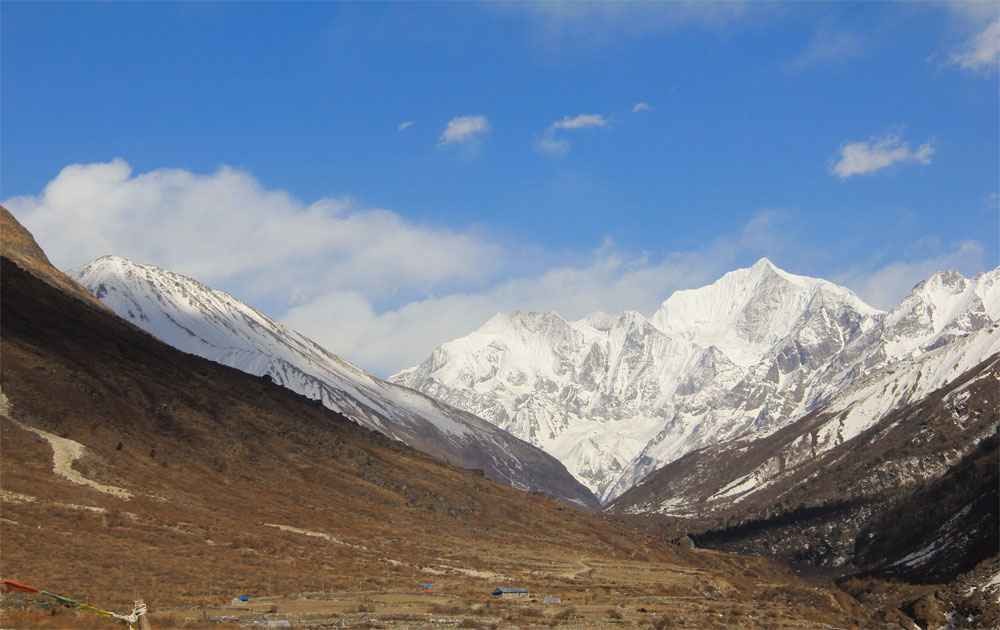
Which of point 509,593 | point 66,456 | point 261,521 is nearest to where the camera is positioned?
point 509,593

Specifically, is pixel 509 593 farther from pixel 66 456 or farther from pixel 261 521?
pixel 66 456

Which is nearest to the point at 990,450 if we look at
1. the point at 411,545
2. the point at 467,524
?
the point at 467,524

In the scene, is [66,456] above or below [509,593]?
above

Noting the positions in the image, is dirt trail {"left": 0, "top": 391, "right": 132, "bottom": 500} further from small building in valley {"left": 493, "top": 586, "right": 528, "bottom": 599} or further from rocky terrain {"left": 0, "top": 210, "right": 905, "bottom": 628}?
small building in valley {"left": 493, "top": 586, "right": 528, "bottom": 599}

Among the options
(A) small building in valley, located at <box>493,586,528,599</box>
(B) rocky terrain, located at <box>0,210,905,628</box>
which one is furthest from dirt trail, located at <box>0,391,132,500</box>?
(A) small building in valley, located at <box>493,586,528,599</box>

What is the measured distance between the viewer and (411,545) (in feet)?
381

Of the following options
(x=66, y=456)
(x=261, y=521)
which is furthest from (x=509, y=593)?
(x=66, y=456)

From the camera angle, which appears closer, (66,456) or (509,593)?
(509,593)

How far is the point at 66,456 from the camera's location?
111 m

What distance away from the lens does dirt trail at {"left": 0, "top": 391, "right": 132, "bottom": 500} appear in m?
104

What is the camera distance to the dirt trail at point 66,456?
104062 mm

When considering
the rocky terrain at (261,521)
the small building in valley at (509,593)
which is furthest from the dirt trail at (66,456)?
the small building in valley at (509,593)

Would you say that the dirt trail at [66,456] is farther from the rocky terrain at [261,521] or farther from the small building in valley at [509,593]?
the small building in valley at [509,593]

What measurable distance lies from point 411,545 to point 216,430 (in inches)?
1687
